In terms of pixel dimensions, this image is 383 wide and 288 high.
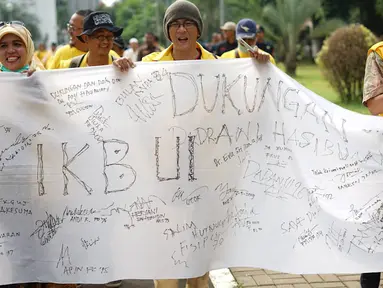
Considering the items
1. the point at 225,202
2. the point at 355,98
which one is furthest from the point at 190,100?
the point at 355,98

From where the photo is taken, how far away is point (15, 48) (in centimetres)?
361

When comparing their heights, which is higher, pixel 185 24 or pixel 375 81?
pixel 185 24

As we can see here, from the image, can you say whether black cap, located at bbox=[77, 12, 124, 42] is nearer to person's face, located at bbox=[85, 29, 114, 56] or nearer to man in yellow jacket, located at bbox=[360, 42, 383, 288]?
person's face, located at bbox=[85, 29, 114, 56]

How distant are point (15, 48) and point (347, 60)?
1097cm

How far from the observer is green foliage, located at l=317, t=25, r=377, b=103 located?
526 inches

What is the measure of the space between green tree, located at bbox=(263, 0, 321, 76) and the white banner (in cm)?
2564

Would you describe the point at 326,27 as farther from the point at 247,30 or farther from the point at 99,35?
the point at 99,35

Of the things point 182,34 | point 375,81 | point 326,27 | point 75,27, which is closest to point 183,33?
point 182,34

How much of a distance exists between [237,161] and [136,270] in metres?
0.95

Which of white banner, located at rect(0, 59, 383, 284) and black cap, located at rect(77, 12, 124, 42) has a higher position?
black cap, located at rect(77, 12, 124, 42)

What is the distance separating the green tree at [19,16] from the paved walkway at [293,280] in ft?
139

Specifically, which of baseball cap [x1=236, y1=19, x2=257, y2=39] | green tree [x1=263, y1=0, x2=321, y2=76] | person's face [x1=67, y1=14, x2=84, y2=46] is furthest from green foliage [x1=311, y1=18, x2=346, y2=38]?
person's face [x1=67, y1=14, x2=84, y2=46]

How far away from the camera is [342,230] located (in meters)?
3.51

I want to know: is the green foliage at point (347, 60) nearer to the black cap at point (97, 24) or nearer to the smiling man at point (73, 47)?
the smiling man at point (73, 47)
